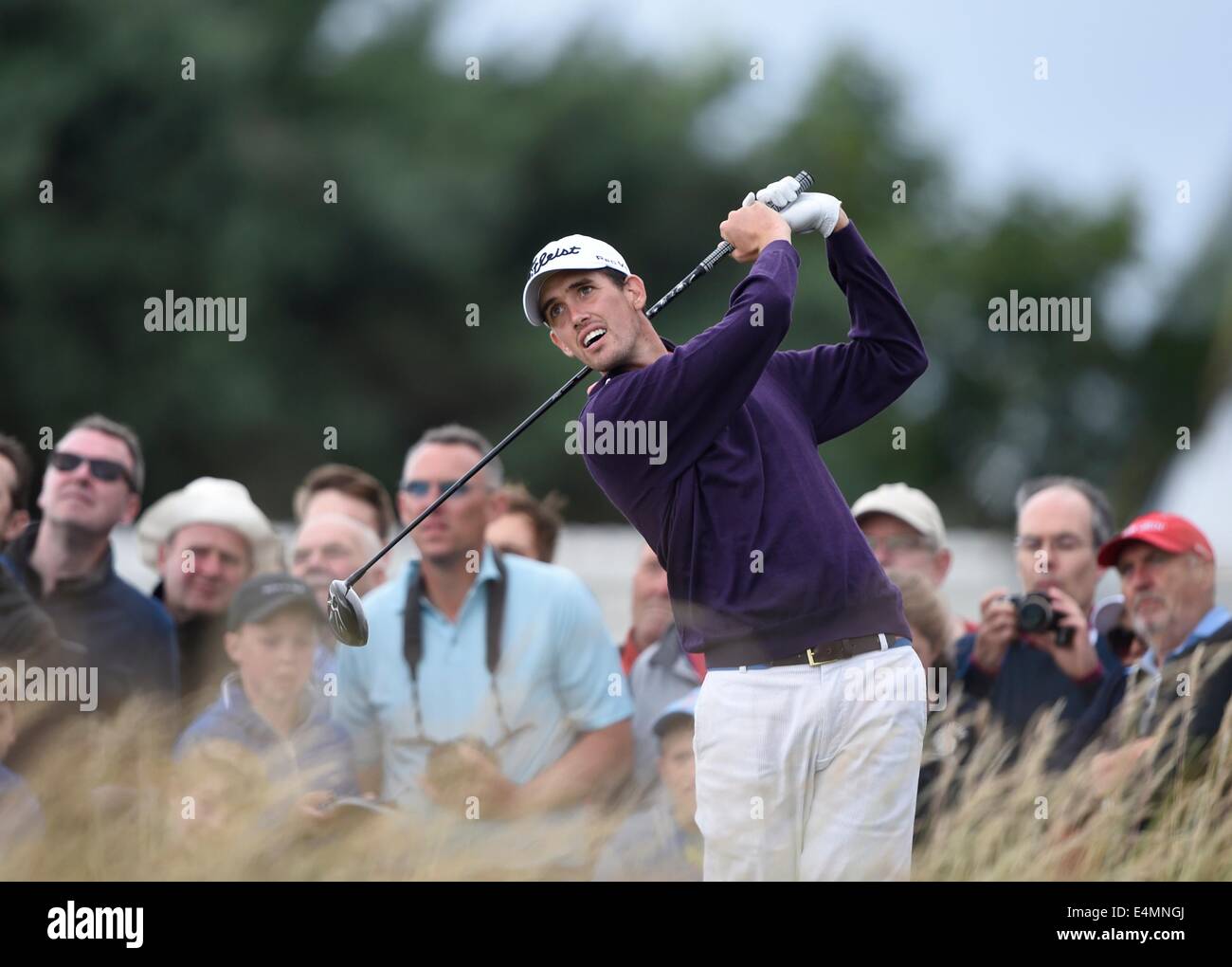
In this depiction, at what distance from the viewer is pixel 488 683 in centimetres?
504

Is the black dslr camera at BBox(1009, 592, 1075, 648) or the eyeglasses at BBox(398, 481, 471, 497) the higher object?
the eyeglasses at BBox(398, 481, 471, 497)

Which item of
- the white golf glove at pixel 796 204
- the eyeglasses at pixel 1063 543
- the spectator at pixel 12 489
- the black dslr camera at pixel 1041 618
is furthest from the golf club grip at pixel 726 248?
the spectator at pixel 12 489

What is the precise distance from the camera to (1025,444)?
58.0ft

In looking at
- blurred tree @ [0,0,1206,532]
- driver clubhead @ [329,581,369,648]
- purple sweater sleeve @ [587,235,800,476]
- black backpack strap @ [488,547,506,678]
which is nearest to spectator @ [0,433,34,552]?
black backpack strap @ [488,547,506,678]

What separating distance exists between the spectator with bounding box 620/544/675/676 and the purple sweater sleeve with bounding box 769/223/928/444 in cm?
141

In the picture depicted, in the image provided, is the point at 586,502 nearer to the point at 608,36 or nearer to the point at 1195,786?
the point at 608,36

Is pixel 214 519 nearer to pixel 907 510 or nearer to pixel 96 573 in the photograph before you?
pixel 96 573

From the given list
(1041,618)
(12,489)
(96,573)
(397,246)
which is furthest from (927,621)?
(397,246)

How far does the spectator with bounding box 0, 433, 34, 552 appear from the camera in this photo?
5184 mm

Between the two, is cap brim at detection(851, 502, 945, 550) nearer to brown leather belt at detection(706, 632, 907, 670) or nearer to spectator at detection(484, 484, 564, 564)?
spectator at detection(484, 484, 564, 564)

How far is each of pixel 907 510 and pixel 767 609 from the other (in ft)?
6.00

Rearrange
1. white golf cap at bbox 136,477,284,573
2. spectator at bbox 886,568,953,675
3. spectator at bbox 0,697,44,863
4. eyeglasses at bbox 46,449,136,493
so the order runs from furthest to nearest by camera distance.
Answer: white golf cap at bbox 136,477,284,573 → eyeglasses at bbox 46,449,136,493 → spectator at bbox 886,568,953,675 → spectator at bbox 0,697,44,863
